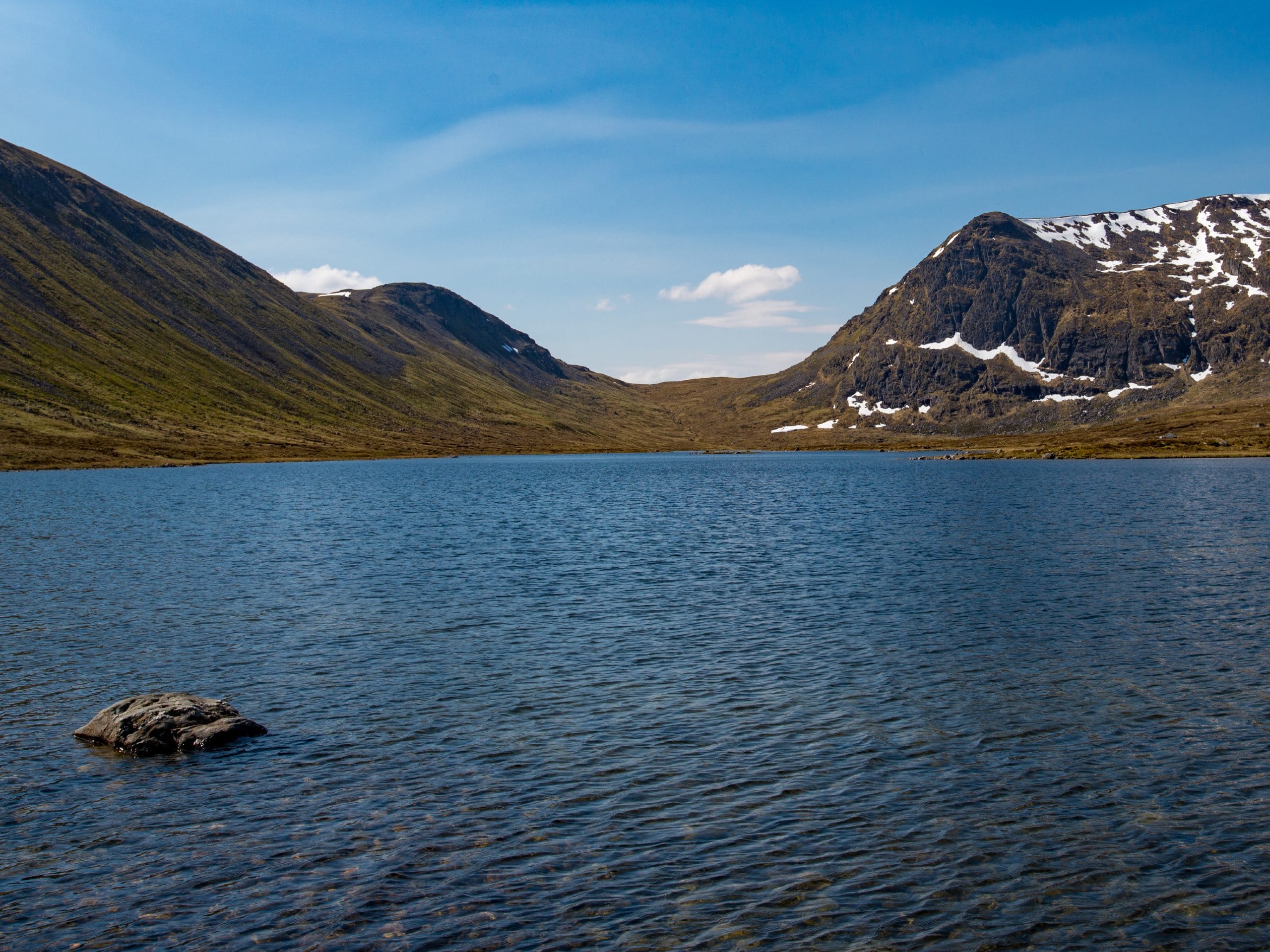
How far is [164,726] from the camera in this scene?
25984 mm

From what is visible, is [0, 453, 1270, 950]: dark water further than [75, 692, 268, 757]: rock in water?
No

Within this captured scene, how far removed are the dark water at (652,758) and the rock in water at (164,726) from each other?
749 millimetres

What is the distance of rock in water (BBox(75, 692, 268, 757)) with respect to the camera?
25.7m

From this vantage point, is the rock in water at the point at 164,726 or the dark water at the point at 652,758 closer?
the dark water at the point at 652,758

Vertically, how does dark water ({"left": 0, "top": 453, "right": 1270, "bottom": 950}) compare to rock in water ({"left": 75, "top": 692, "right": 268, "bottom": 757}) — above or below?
below

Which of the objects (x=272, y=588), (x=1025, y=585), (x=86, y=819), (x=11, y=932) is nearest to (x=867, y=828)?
(x=11, y=932)

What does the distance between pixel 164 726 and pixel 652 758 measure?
574 inches

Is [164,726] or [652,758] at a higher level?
[164,726]

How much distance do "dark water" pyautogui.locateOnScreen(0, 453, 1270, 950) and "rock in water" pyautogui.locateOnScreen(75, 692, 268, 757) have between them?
0.75 meters

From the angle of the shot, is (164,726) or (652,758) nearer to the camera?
(652,758)

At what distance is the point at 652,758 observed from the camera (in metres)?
24.6

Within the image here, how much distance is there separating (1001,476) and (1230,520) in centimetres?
8371

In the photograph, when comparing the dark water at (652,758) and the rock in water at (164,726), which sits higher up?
the rock in water at (164,726)

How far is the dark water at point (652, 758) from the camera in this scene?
16578 millimetres
